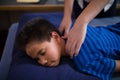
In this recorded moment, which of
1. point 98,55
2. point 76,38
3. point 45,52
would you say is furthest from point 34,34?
point 98,55

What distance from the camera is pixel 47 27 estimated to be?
1.13m

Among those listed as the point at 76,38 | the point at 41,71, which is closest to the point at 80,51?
the point at 76,38

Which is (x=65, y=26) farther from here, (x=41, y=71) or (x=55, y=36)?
(x=41, y=71)

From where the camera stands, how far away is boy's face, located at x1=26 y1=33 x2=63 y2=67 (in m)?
1.03

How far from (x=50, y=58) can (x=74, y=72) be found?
0.46ft

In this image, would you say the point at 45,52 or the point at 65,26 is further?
the point at 65,26

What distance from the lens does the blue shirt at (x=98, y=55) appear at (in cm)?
102

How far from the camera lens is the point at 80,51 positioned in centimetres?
106

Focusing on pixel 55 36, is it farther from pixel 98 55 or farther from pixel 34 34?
pixel 98 55

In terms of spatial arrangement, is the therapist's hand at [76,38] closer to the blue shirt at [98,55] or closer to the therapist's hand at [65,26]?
the blue shirt at [98,55]

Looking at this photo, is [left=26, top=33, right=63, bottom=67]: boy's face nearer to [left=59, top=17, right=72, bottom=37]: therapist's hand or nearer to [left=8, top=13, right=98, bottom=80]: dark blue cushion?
[left=8, top=13, right=98, bottom=80]: dark blue cushion

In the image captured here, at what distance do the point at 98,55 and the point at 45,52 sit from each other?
0.88 feet

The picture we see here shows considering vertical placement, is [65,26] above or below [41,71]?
above

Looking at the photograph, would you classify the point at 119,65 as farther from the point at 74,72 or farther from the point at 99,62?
the point at 74,72
